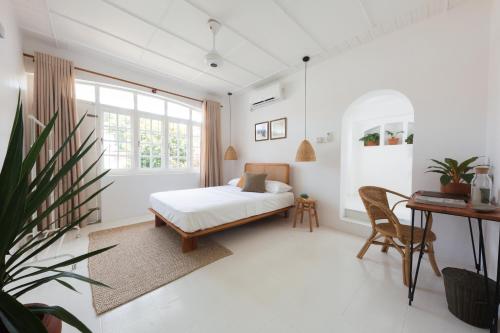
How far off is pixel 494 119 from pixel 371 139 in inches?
133

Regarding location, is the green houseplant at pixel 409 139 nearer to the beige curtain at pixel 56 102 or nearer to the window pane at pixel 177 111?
the window pane at pixel 177 111

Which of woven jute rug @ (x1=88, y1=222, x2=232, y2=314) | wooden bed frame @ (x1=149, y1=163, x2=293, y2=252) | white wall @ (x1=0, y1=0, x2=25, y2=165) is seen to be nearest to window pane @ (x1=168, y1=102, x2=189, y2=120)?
wooden bed frame @ (x1=149, y1=163, x2=293, y2=252)

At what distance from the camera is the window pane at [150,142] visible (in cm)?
382

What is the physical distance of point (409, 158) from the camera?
4.31m

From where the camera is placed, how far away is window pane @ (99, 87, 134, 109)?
3.41m

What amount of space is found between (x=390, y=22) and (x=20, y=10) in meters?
4.29

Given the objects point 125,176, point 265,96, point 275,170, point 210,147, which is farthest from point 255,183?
point 125,176

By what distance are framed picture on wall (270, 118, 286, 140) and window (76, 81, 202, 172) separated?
1.82 meters

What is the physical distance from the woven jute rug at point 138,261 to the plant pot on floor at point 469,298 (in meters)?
1.97

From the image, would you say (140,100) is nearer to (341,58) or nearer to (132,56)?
(132,56)

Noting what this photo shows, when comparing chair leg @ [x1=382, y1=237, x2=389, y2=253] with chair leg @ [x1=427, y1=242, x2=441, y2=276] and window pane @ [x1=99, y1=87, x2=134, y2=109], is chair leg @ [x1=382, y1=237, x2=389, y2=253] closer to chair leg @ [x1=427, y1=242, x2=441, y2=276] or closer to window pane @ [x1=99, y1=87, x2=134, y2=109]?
chair leg @ [x1=427, y1=242, x2=441, y2=276]

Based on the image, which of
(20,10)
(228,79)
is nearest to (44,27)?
(20,10)

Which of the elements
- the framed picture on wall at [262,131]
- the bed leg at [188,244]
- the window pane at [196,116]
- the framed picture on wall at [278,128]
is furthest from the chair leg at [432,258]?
the window pane at [196,116]

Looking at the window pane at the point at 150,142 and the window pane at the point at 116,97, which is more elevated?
the window pane at the point at 116,97
